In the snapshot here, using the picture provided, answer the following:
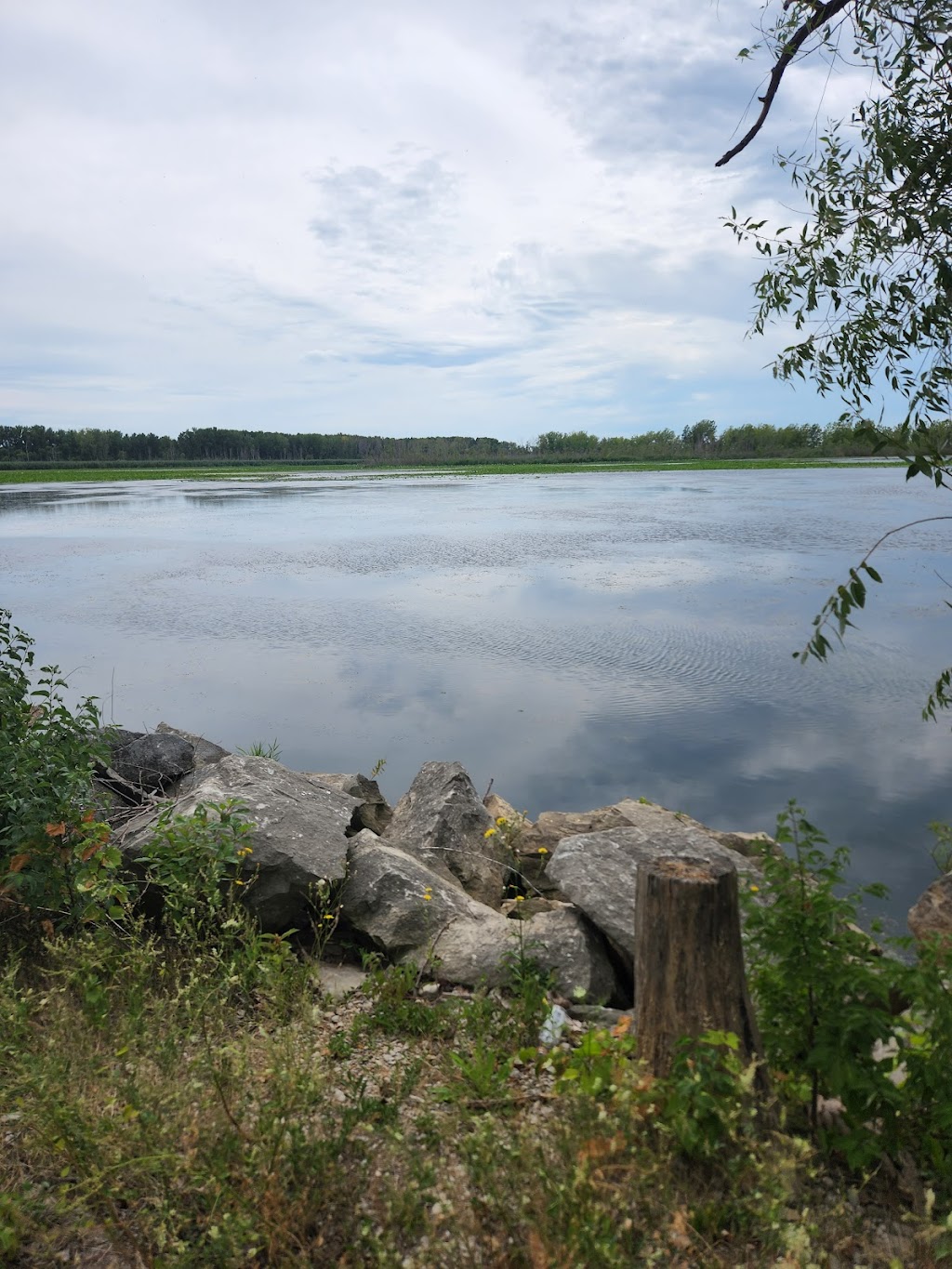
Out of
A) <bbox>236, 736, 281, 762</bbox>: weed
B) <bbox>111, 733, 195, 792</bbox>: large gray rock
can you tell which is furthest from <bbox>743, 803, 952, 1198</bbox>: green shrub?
<bbox>236, 736, 281, 762</bbox>: weed

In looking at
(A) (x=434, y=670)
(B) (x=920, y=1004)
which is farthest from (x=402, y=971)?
(A) (x=434, y=670)

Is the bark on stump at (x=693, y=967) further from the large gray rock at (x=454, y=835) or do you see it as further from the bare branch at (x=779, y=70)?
the bare branch at (x=779, y=70)

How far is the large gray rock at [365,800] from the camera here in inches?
277

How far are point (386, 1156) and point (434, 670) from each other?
10625mm

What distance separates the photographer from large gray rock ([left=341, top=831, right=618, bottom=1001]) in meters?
4.68

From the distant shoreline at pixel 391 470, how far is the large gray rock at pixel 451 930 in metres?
77.6

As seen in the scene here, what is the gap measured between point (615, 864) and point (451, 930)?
3.34ft

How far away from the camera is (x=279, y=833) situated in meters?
5.24

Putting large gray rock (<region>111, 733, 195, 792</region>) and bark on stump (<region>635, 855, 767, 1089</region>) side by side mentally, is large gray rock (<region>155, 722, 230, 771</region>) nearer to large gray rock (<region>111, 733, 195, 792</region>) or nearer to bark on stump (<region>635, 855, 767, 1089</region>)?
large gray rock (<region>111, 733, 195, 792</region>)

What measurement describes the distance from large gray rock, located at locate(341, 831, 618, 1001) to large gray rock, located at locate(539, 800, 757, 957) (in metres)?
0.12

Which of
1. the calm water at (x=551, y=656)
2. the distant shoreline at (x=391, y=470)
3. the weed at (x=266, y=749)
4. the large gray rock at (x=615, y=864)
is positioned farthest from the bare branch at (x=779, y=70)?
the distant shoreline at (x=391, y=470)

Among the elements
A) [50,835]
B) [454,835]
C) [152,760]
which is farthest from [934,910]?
[152,760]

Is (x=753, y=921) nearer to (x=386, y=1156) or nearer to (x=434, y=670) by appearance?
(x=386, y=1156)

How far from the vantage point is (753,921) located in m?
3.31
